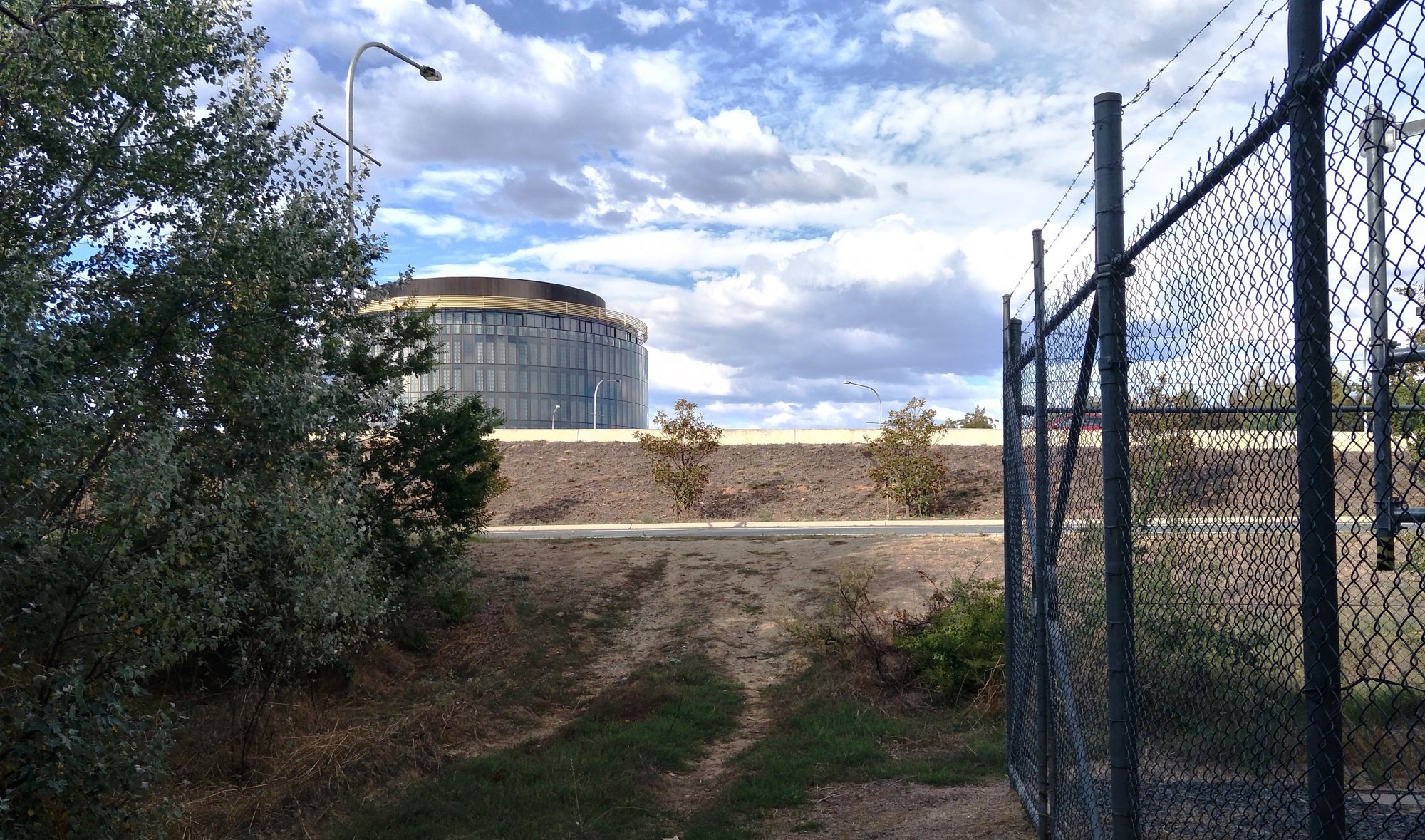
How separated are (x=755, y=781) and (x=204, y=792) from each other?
4027 millimetres

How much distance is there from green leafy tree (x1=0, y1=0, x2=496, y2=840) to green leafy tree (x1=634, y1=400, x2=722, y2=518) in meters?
21.4

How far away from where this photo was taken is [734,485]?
3400cm

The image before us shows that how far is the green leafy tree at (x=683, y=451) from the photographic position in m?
30.6

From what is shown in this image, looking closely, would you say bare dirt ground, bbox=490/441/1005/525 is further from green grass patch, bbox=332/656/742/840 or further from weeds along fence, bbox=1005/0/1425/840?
weeds along fence, bbox=1005/0/1425/840

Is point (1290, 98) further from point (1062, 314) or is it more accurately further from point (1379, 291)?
point (1062, 314)

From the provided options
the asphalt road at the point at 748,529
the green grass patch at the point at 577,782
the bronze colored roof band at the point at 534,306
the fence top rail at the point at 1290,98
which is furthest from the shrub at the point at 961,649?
the bronze colored roof band at the point at 534,306

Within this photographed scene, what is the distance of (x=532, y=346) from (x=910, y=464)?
57356 millimetres

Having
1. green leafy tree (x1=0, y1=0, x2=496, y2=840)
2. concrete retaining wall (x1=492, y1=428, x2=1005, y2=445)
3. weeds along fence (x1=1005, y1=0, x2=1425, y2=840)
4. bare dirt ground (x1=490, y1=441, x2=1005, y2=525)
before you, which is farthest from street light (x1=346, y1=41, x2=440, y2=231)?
concrete retaining wall (x1=492, y1=428, x2=1005, y2=445)

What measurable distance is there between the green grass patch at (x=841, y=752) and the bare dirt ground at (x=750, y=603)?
0.21 metres

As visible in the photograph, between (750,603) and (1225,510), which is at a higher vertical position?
(1225,510)

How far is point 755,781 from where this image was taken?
24.5 ft

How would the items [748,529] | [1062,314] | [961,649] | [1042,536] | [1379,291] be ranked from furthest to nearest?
[748,529], [961,649], [1042,536], [1062,314], [1379,291]

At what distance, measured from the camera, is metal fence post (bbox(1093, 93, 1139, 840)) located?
140 inches

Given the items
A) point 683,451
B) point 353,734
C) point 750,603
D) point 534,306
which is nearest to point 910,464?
point 683,451
